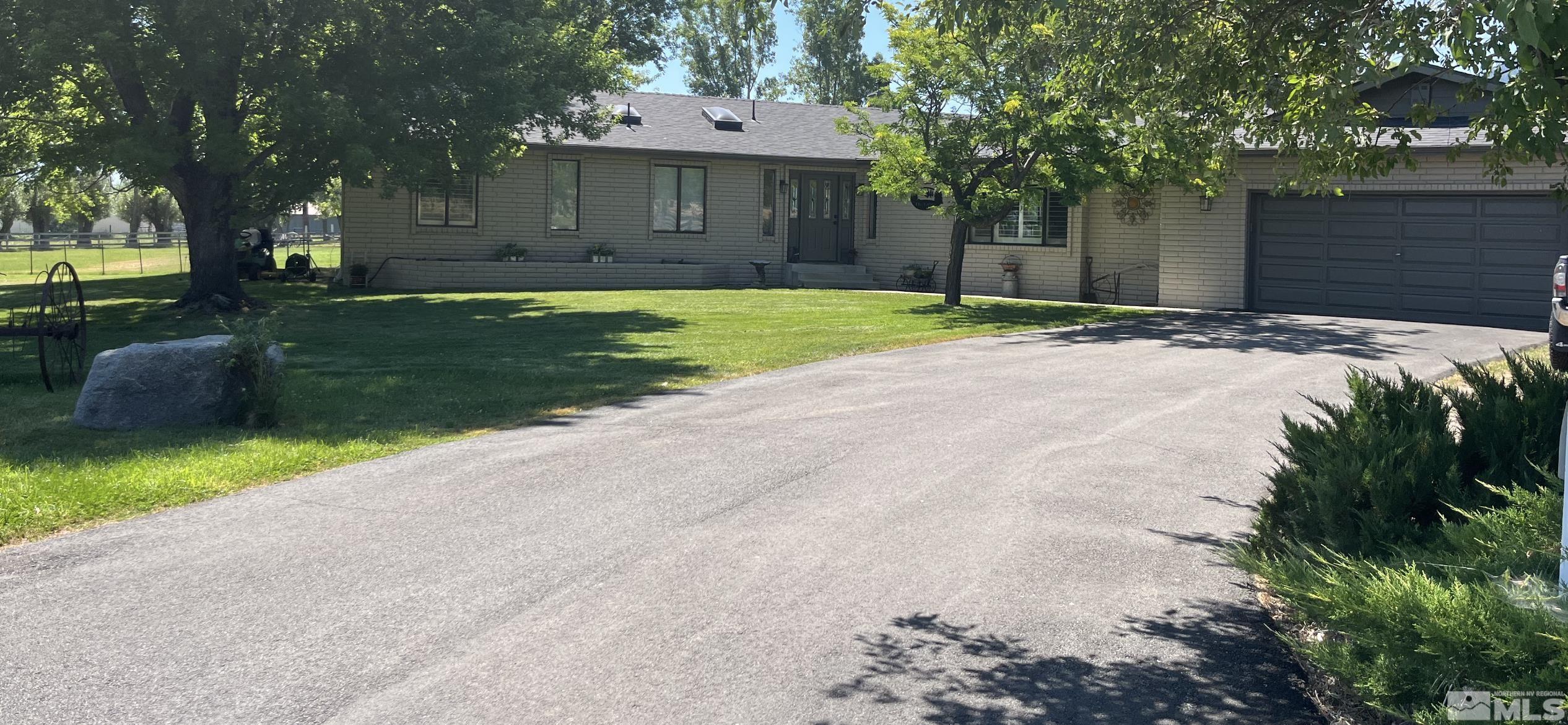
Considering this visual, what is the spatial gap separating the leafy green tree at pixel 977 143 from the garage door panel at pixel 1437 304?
3.96 meters

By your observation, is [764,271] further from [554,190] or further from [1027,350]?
[1027,350]

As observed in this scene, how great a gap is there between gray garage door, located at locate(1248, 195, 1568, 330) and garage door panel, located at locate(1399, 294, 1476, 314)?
1 centimetres

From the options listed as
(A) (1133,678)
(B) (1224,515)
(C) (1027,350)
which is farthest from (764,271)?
(A) (1133,678)

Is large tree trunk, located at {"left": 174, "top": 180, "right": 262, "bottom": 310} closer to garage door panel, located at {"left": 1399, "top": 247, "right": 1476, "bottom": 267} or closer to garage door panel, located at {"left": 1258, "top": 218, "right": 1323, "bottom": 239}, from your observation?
garage door panel, located at {"left": 1258, "top": 218, "right": 1323, "bottom": 239}

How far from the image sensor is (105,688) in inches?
191

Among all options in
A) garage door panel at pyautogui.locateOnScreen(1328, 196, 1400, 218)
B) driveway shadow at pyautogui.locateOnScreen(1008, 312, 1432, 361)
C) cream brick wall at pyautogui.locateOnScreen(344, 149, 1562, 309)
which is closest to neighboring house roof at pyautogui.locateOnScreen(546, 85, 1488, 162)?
cream brick wall at pyautogui.locateOnScreen(344, 149, 1562, 309)

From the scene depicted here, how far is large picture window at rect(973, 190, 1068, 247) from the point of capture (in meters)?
26.8

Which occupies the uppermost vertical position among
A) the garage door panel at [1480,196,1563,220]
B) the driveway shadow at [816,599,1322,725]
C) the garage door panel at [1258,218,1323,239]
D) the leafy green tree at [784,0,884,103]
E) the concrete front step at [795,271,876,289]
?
the leafy green tree at [784,0,884,103]

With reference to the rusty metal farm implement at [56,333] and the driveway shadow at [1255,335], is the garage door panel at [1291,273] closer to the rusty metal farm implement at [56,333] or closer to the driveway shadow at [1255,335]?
the driveway shadow at [1255,335]

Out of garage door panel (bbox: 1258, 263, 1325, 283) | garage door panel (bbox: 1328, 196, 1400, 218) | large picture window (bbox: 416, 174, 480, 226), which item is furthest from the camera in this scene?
large picture window (bbox: 416, 174, 480, 226)

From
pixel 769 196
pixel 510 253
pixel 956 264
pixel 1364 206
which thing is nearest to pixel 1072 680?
pixel 1364 206

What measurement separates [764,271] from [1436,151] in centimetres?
1439

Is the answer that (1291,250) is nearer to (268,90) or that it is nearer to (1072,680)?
(268,90)

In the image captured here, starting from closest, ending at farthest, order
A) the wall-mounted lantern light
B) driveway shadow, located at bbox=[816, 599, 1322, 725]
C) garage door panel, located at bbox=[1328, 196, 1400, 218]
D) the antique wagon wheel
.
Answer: driveway shadow, located at bbox=[816, 599, 1322, 725]
the antique wagon wheel
garage door panel, located at bbox=[1328, 196, 1400, 218]
the wall-mounted lantern light
